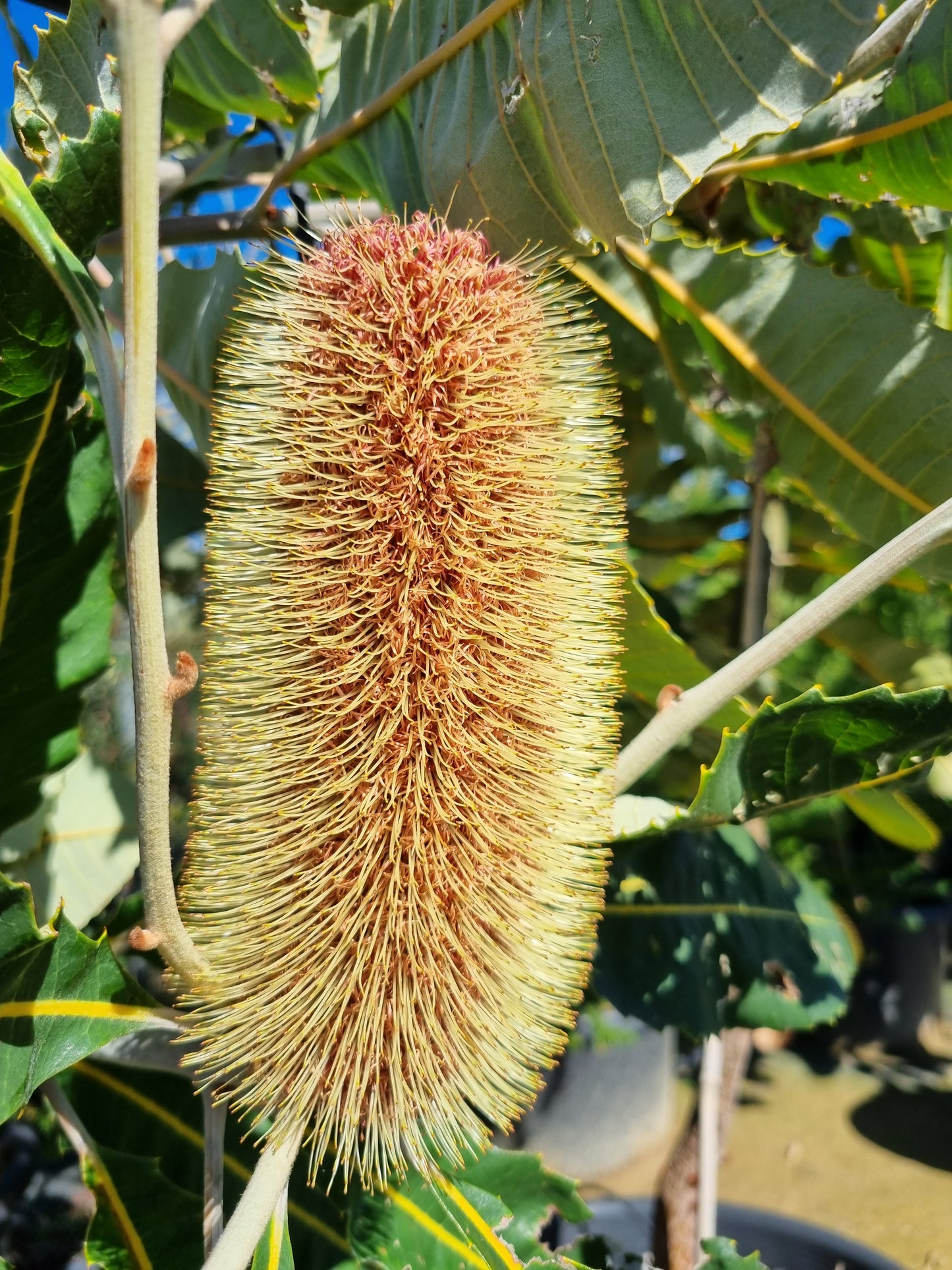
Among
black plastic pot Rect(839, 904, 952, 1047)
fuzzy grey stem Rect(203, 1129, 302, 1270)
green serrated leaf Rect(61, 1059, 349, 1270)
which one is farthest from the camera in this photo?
black plastic pot Rect(839, 904, 952, 1047)

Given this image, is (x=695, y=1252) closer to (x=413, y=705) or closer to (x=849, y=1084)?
(x=413, y=705)

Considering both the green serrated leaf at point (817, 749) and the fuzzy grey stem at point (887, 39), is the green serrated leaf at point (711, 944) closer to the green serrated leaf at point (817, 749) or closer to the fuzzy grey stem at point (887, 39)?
the green serrated leaf at point (817, 749)

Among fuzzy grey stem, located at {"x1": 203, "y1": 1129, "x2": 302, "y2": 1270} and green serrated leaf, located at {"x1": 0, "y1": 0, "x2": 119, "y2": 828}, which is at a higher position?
green serrated leaf, located at {"x1": 0, "y1": 0, "x2": 119, "y2": 828}

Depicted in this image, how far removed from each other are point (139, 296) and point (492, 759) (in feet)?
1.31

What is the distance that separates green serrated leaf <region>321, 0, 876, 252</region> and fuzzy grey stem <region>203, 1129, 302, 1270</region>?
2.34 ft

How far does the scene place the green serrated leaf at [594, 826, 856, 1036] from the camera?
1056mm

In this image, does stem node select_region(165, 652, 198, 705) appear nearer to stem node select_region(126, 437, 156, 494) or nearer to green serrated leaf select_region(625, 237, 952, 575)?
stem node select_region(126, 437, 156, 494)

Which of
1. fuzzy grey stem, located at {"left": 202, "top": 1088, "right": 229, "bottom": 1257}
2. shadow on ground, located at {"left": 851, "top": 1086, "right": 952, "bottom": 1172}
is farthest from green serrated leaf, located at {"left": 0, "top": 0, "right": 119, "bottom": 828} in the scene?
shadow on ground, located at {"left": 851, "top": 1086, "right": 952, "bottom": 1172}

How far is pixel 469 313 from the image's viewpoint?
72 centimetres

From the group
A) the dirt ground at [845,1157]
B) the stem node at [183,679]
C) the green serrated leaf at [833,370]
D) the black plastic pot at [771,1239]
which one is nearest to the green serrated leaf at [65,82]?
the stem node at [183,679]

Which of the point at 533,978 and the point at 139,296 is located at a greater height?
the point at 139,296

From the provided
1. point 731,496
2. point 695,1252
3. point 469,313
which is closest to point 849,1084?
point 731,496

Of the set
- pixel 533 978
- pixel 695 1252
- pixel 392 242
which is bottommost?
pixel 695 1252

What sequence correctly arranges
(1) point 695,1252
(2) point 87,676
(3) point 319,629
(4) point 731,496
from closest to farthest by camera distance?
(3) point 319,629 → (2) point 87,676 → (1) point 695,1252 → (4) point 731,496
